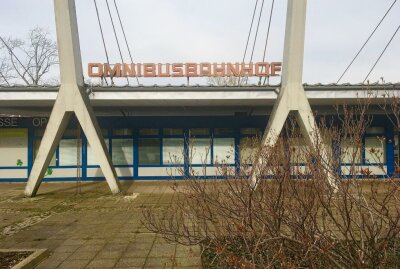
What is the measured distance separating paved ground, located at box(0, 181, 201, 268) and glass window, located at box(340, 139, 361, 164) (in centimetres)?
303

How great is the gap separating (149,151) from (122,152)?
1.36 metres

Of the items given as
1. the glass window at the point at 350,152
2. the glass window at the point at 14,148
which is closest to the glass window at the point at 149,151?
the glass window at the point at 14,148

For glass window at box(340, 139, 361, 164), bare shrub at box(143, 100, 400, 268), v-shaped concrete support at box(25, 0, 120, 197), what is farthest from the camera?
v-shaped concrete support at box(25, 0, 120, 197)

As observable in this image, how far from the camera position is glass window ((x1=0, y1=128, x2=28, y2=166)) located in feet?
53.7

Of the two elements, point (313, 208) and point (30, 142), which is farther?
point (30, 142)

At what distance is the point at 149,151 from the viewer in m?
16.4

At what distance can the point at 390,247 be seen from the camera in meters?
3.44

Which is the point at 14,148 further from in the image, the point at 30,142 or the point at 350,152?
the point at 350,152

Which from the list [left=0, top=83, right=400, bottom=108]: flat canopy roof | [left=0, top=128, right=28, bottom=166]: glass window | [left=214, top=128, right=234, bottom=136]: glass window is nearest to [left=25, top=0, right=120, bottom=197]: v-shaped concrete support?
[left=0, top=83, right=400, bottom=108]: flat canopy roof

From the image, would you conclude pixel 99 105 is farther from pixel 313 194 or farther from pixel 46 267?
pixel 313 194

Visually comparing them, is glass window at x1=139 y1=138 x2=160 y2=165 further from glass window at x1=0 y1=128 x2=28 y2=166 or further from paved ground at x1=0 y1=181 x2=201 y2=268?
glass window at x1=0 y1=128 x2=28 y2=166

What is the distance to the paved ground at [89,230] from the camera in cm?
551

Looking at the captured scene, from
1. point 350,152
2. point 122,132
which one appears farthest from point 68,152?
point 350,152

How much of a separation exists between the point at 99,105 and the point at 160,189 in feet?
14.7
